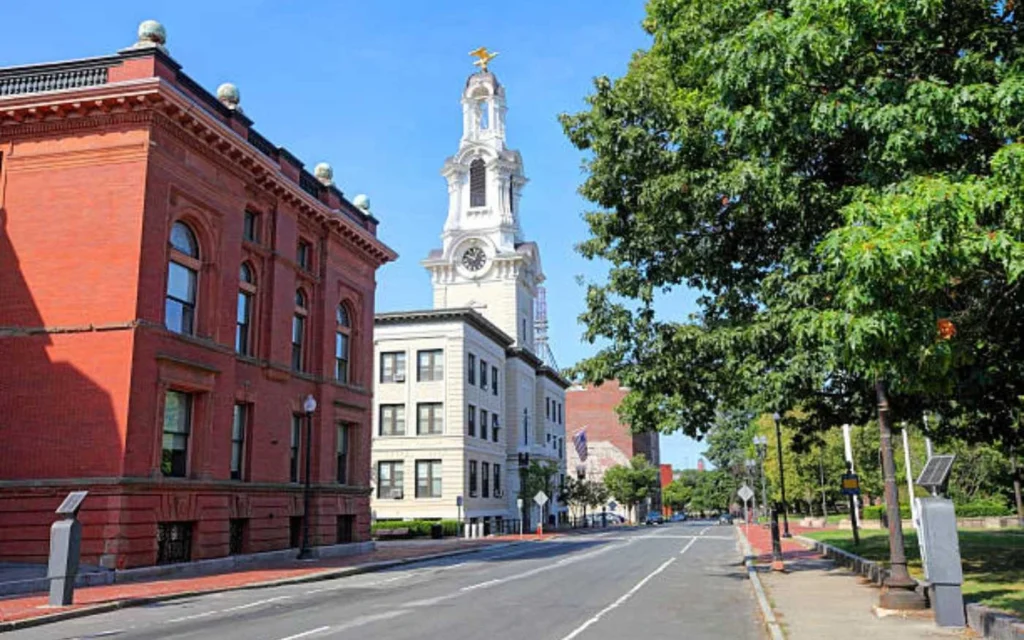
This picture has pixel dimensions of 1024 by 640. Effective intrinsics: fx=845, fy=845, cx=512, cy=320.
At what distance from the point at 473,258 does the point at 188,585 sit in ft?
175

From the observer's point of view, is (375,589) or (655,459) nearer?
(375,589)

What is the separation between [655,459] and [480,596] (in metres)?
146

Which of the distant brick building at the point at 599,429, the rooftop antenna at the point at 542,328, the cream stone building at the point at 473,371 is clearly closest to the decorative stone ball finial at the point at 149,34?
the cream stone building at the point at 473,371

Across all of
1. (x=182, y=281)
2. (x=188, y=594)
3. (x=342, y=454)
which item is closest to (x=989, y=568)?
(x=188, y=594)

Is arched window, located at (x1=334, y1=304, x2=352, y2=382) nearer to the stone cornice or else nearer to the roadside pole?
the stone cornice

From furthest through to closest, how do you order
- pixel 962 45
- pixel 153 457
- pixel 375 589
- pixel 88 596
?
1. pixel 153 457
2. pixel 375 589
3. pixel 88 596
4. pixel 962 45

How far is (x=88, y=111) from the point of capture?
23484mm

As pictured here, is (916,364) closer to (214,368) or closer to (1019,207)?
(1019,207)

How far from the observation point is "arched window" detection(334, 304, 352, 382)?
3646 cm

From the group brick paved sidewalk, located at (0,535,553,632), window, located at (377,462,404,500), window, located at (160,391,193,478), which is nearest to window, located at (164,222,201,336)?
window, located at (160,391,193,478)

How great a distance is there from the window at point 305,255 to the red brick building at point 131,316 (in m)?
4.59

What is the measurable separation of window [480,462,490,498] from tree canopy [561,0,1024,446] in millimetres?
37727

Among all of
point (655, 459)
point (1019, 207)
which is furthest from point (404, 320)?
point (655, 459)

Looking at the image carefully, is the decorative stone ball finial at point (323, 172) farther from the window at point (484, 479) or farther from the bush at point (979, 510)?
the bush at point (979, 510)
